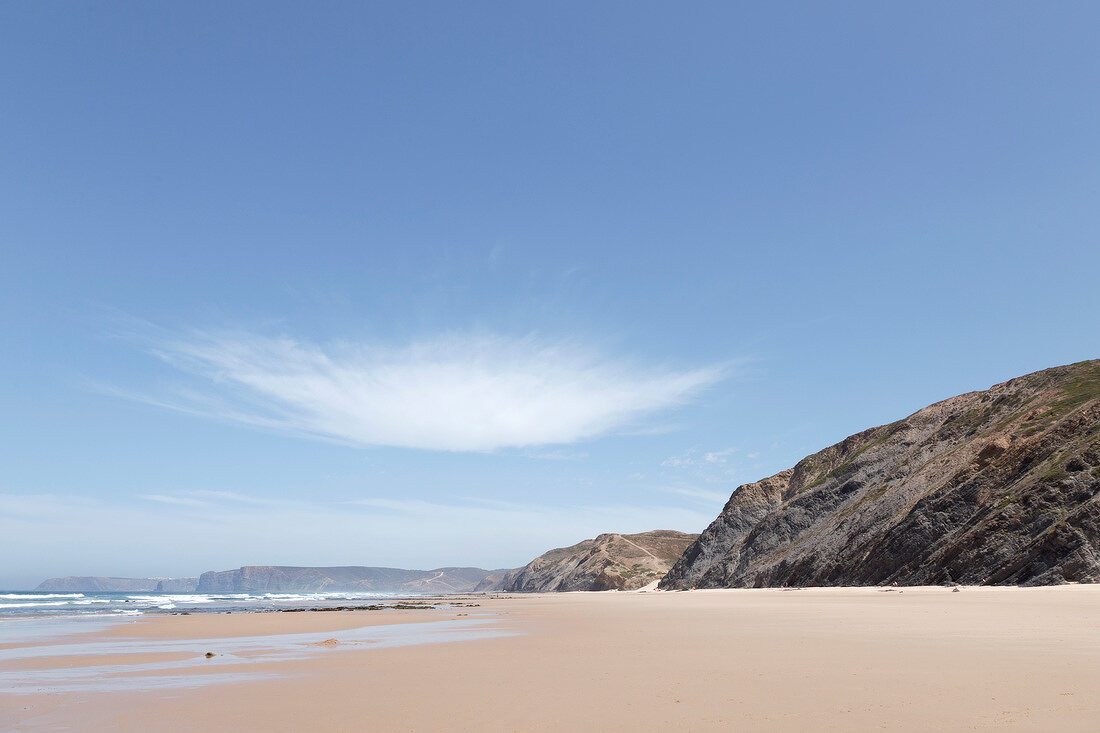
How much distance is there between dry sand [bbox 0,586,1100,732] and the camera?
7.10m

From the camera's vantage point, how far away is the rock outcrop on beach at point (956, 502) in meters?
36.1

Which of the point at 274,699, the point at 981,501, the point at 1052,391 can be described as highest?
the point at 1052,391

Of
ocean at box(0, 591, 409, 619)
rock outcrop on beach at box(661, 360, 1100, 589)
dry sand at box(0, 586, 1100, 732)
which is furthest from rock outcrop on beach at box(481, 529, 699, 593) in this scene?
dry sand at box(0, 586, 1100, 732)

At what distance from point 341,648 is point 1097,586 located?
29992 mm

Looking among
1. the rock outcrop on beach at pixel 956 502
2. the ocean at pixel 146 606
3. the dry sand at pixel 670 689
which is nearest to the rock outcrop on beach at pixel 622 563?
the ocean at pixel 146 606

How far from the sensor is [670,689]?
8.96 m

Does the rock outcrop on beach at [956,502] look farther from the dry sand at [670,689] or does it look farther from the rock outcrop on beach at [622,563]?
the rock outcrop on beach at [622,563]

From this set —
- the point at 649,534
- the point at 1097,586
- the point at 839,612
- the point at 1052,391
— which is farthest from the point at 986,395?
the point at 649,534

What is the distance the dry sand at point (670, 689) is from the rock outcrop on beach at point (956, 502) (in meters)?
24.7

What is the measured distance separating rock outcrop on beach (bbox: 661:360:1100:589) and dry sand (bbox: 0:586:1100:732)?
2474 cm

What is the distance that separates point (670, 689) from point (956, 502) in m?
45.1

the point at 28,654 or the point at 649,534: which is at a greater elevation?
the point at 649,534

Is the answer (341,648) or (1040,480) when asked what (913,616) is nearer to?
(341,648)

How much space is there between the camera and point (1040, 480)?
128ft
